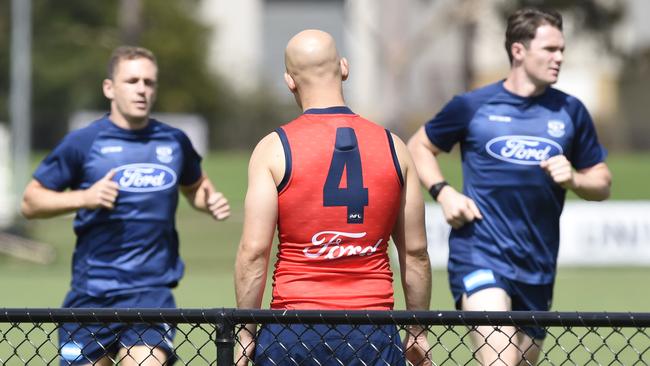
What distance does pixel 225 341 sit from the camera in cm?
466

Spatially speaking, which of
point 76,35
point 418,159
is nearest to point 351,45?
point 76,35

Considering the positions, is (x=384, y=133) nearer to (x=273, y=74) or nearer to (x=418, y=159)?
(x=418, y=159)

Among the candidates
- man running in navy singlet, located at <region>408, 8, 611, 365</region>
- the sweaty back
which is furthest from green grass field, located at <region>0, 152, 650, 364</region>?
the sweaty back

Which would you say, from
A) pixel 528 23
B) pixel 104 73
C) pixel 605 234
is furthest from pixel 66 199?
pixel 104 73

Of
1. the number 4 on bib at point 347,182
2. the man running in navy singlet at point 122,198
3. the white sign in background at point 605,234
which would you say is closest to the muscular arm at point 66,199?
the man running in navy singlet at point 122,198

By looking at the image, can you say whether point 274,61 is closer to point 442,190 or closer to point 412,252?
point 442,190

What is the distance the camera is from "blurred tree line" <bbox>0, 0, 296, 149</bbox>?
184 feet

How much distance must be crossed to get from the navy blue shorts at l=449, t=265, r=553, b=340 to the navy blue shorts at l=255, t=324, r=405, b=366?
6.93ft

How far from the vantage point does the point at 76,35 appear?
58625 mm

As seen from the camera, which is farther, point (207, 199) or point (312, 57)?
point (207, 199)

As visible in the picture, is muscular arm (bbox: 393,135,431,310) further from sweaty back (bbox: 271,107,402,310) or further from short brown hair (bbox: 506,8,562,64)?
short brown hair (bbox: 506,8,562,64)

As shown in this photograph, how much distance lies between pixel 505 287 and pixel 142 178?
2.00 meters

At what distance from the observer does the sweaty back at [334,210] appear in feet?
15.9

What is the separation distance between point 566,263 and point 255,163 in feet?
47.6
